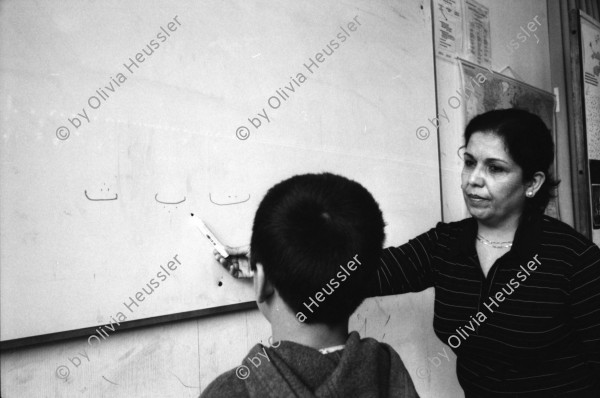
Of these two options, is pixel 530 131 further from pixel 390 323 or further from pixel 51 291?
pixel 51 291

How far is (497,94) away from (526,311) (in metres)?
1.26

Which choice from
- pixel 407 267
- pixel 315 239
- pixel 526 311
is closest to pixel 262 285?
pixel 315 239

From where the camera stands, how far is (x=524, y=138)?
4.11 feet

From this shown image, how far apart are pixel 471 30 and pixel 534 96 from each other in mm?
628

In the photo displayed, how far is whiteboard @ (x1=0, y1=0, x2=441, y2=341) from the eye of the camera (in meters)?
0.86

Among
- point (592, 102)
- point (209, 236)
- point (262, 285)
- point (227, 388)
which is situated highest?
point (592, 102)

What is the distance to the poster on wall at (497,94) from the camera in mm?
1953

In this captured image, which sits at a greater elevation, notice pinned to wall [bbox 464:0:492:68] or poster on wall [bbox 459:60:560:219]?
notice pinned to wall [bbox 464:0:492:68]

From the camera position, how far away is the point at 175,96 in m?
1.05

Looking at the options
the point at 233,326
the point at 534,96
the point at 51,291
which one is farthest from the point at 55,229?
the point at 534,96

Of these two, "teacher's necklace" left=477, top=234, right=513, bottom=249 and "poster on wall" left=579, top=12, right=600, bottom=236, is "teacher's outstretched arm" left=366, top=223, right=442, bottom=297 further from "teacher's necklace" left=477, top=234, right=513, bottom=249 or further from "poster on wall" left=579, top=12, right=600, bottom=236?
"poster on wall" left=579, top=12, right=600, bottom=236

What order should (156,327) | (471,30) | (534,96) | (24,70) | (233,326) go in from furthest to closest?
(534,96) → (471,30) → (233,326) → (156,327) → (24,70)

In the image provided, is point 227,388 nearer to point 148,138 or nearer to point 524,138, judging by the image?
point 148,138

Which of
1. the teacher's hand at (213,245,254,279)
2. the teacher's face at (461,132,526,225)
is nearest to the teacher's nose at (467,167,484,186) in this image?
the teacher's face at (461,132,526,225)
